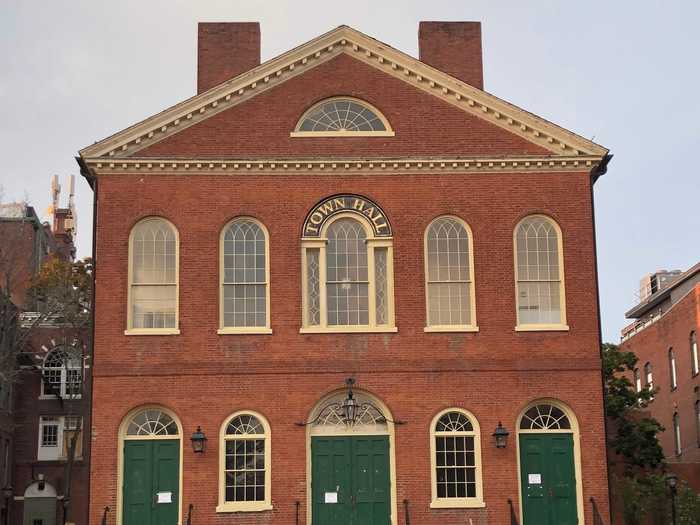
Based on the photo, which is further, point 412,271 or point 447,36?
point 447,36

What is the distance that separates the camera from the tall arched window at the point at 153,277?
27.1 meters

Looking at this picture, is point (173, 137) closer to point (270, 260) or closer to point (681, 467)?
point (270, 260)

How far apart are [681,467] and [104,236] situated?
2549cm

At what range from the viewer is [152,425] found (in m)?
26.6

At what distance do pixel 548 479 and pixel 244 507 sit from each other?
696cm

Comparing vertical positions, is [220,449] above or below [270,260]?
below

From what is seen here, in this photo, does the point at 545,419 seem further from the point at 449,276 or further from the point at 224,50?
the point at 224,50

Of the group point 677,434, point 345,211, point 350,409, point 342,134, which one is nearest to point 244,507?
point 350,409

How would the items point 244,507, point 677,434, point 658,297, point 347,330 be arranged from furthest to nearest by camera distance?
point 658,297, point 677,434, point 347,330, point 244,507

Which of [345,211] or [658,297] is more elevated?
[658,297]

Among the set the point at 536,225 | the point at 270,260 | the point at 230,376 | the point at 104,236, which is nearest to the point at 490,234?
the point at 536,225

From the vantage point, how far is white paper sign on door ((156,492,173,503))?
1029 inches

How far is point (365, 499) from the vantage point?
86.7ft

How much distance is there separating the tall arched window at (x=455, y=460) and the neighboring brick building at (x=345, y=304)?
5 cm
